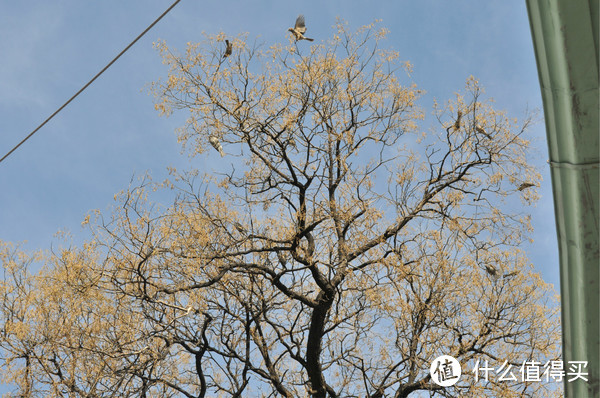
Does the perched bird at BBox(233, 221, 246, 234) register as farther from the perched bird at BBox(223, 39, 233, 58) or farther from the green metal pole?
the green metal pole

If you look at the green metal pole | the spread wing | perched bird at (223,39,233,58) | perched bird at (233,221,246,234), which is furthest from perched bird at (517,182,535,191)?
the green metal pole

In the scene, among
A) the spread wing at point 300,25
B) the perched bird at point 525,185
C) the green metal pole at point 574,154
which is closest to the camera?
the green metal pole at point 574,154

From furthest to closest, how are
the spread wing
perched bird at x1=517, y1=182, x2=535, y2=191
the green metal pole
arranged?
the spread wing < perched bird at x1=517, y1=182, x2=535, y2=191 < the green metal pole

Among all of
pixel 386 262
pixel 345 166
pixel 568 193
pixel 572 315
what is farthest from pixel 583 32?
pixel 345 166

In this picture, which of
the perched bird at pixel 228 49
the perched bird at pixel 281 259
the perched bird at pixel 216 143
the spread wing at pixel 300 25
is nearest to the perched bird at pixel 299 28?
the spread wing at pixel 300 25

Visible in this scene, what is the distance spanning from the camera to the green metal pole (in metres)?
3.37

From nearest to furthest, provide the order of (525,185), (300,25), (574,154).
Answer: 1. (574,154)
2. (525,185)
3. (300,25)

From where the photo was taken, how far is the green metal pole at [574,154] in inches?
133

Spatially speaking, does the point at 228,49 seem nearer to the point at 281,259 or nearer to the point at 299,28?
the point at 299,28

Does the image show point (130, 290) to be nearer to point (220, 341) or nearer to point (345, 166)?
point (220, 341)

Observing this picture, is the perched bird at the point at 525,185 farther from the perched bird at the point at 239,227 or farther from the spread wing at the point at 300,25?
the perched bird at the point at 239,227

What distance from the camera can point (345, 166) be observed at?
12.1 m

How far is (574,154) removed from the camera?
136 inches

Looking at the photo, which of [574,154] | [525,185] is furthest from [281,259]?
[574,154]
